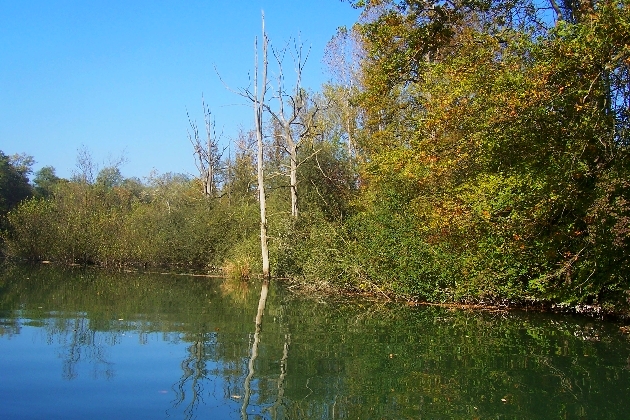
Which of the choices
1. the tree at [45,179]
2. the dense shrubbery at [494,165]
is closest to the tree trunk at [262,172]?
the dense shrubbery at [494,165]

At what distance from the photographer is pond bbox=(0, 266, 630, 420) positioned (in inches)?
256

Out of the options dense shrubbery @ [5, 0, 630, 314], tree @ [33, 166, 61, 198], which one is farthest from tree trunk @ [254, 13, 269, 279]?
tree @ [33, 166, 61, 198]

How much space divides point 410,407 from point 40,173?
67.0m

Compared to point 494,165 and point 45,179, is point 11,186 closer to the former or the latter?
point 45,179

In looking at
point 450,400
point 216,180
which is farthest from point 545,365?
point 216,180

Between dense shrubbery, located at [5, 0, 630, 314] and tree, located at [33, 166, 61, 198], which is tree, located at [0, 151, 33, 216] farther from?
dense shrubbery, located at [5, 0, 630, 314]

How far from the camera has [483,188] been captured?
14.2 metres

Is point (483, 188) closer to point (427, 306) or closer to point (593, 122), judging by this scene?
point (593, 122)

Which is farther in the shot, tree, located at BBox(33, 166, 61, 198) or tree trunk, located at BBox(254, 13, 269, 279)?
tree, located at BBox(33, 166, 61, 198)

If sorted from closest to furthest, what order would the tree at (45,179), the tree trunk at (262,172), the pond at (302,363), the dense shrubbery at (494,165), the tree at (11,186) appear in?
1. the pond at (302,363)
2. the dense shrubbery at (494,165)
3. the tree trunk at (262,172)
4. the tree at (11,186)
5. the tree at (45,179)

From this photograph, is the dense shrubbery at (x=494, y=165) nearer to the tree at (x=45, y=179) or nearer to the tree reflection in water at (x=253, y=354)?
the tree reflection in water at (x=253, y=354)

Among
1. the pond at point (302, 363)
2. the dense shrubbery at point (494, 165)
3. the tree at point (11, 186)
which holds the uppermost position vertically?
the tree at point (11, 186)

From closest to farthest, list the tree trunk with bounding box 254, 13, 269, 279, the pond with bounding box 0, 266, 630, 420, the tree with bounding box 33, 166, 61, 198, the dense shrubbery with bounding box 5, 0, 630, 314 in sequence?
1. the pond with bounding box 0, 266, 630, 420
2. the dense shrubbery with bounding box 5, 0, 630, 314
3. the tree trunk with bounding box 254, 13, 269, 279
4. the tree with bounding box 33, 166, 61, 198

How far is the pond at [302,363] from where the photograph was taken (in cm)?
651
